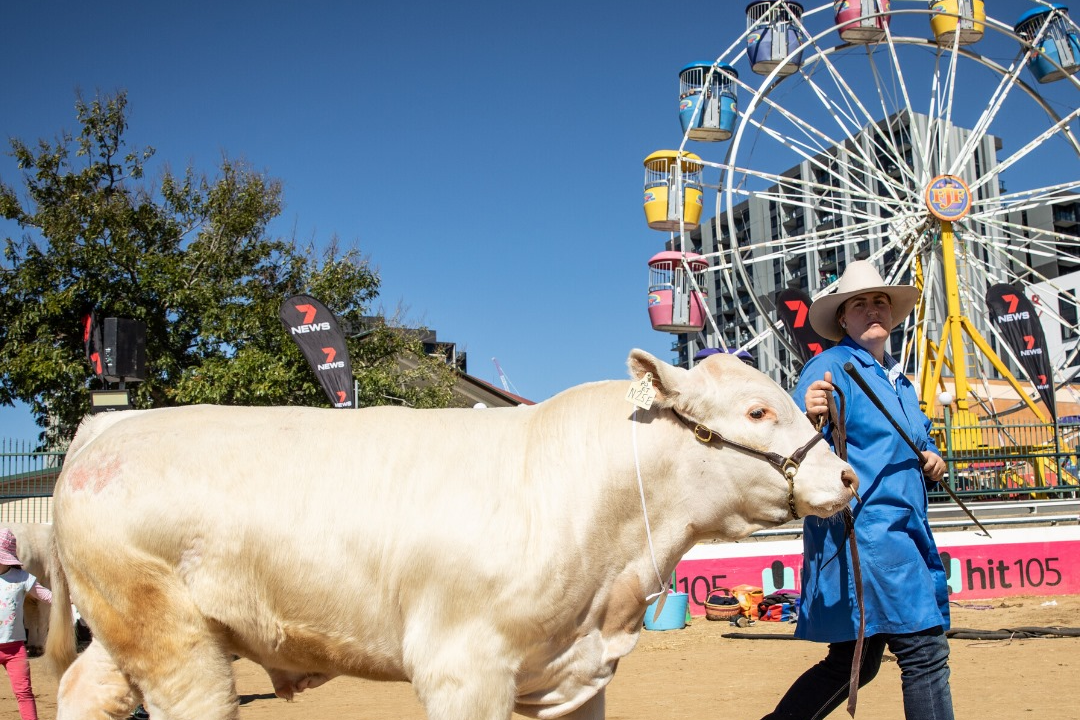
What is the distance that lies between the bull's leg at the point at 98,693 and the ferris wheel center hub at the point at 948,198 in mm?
22058

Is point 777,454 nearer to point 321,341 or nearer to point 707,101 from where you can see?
point 321,341

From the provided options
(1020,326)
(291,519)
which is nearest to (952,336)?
(1020,326)

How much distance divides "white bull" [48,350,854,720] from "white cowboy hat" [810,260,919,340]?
0.93 metres

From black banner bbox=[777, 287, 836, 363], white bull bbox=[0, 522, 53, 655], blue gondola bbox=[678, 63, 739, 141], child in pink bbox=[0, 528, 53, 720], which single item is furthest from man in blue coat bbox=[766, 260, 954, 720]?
blue gondola bbox=[678, 63, 739, 141]

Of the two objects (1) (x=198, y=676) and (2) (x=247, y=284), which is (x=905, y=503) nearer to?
(1) (x=198, y=676)

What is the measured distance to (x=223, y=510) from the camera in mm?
3008

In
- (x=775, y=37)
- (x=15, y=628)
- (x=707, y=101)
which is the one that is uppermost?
(x=775, y=37)

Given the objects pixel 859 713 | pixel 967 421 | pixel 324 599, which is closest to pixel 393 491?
pixel 324 599

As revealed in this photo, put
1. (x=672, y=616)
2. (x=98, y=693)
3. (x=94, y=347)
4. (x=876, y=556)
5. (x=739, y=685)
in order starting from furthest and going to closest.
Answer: (x=94, y=347) → (x=672, y=616) → (x=739, y=685) → (x=876, y=556) → (x=98, y=693)

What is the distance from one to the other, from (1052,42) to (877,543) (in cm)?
2449

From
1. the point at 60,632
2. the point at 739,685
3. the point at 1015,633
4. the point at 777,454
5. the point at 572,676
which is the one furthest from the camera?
the point at 1015,633

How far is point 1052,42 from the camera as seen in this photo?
2352 cm

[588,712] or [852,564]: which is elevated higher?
[852,564]

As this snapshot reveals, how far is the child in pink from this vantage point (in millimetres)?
6184
